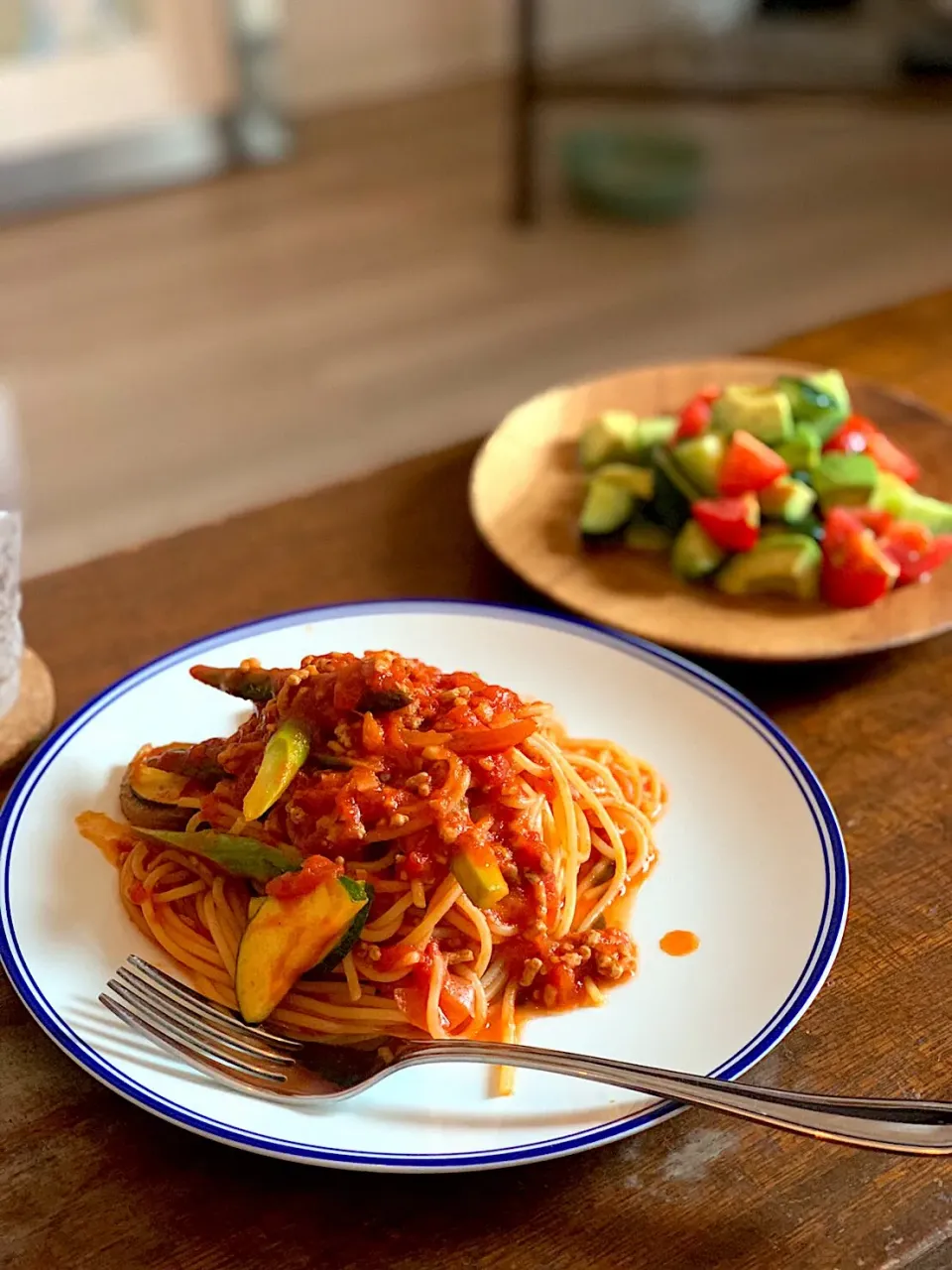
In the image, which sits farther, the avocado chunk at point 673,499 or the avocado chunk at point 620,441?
the avocado chunk at point 620,441

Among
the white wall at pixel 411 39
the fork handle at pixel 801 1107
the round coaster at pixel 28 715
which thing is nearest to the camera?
the fork handle at pixel 801 1107

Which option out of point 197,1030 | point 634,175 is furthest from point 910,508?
point 634,175

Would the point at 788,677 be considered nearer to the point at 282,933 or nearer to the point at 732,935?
the point at 732,935

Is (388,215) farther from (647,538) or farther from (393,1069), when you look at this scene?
(393,1069)

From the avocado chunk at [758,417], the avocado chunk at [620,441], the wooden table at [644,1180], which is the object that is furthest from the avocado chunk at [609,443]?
the wooden table at [644,1180]

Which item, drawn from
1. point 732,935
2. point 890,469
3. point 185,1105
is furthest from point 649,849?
point 890,469

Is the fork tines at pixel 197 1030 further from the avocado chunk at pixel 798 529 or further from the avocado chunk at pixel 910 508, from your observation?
the avocado chunk at pixel 910 508
